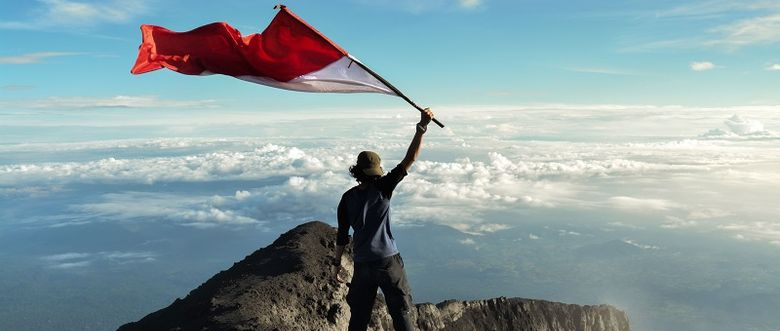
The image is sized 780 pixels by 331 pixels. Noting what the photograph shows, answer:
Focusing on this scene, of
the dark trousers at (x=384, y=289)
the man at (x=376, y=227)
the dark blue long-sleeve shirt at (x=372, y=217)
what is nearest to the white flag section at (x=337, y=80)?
the man at (x=376, y=227)

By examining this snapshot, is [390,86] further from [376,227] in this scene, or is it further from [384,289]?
[384,289]

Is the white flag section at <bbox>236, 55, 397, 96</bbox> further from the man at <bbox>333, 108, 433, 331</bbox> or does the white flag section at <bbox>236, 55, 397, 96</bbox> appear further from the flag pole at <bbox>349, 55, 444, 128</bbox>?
the man at <bbox>333, 108, 433, 331</bbox>

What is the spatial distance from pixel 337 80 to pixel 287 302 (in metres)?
7.55

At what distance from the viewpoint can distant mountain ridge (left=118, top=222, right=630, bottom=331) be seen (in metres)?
16.8

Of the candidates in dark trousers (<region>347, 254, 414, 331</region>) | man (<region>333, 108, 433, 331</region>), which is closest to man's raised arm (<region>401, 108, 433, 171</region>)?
man (<region>333, 108, 433, 331</region>)

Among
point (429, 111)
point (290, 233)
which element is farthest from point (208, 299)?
point (429, 111)

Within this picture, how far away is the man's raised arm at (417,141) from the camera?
9.70m

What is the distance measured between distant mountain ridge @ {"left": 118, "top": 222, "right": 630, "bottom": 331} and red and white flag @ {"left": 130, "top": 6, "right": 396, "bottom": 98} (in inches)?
261

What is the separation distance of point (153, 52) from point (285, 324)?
25.5ft

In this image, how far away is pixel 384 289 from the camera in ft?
33.9

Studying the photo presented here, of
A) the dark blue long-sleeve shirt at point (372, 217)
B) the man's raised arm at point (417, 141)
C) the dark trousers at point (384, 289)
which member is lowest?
the dark trousers at point (384, 289)

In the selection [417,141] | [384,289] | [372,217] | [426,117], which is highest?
[426,117]

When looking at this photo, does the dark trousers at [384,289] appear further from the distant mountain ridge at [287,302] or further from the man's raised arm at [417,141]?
the distant mountain ridge at [287,302]

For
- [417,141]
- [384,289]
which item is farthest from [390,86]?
[384,289]
